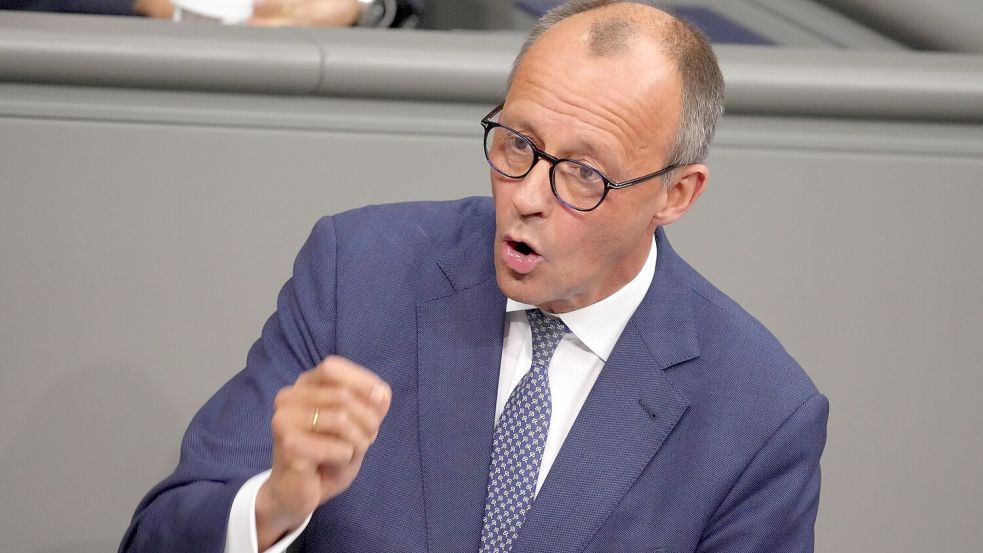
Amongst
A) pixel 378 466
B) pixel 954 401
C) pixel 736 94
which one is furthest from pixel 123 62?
pixel 954 401

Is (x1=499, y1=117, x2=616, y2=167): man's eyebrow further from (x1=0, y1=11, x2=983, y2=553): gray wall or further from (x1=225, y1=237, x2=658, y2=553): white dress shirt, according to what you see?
(x1=0, y1=11, x2=983, y2=553): gray wall

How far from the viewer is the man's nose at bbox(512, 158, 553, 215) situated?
1.29 metres

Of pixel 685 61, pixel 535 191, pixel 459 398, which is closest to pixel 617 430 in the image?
pixel 459 398

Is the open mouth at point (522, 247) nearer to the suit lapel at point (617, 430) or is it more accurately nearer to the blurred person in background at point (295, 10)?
the suit lapel at point (617, 430)

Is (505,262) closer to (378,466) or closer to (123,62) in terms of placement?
(378,466)

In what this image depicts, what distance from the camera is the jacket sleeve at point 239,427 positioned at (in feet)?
3.96

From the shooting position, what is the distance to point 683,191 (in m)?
1.41

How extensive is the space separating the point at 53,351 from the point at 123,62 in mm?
417

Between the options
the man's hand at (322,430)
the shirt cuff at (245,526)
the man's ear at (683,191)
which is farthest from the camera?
the man's ear at (683,191)

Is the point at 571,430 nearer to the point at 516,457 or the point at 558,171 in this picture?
the point at 516,457

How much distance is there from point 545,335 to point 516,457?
0.14 meters

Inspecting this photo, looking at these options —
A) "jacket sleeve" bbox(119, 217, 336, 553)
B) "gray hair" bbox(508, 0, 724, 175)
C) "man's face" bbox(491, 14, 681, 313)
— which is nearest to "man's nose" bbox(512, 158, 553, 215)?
"man's face" bbox(491, 14, 681, 313)

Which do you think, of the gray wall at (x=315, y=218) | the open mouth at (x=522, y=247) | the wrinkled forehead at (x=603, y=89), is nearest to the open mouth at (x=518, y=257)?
the open mouth at (x=522, y=247)

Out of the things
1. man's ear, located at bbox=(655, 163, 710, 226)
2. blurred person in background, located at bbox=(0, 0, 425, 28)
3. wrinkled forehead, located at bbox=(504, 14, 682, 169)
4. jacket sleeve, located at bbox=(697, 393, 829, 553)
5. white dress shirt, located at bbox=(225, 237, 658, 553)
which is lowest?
jacket sleeve, located at bbox=(697, 393, 829, 553)
